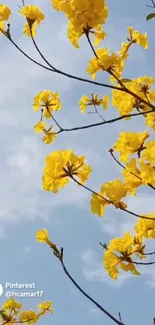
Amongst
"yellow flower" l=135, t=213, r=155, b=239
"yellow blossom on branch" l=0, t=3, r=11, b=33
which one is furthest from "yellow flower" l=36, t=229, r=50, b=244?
"yellow blossom on branch" l=0, t=3, r=11, b=33

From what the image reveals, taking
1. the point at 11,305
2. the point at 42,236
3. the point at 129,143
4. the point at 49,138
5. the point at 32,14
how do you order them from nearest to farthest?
1. the point at 42,236
2. the point at 129,143
3. the point at 32,14
4. the point at 49,138
5. the point at 11,305

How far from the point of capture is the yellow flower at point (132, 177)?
7.40ft

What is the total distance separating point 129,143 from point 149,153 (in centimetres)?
19

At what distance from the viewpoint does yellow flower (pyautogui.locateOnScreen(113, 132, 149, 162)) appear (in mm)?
2340

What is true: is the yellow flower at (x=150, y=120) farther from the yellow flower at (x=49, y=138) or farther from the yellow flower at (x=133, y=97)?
the yellow flower at (x=49, y=138)

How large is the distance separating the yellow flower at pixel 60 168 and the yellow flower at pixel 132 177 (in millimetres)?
211

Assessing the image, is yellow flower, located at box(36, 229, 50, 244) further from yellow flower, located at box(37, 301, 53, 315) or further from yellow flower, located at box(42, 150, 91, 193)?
yellow flower, located at box(37, 301, 53, 315)

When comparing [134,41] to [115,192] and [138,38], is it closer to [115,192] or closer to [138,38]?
[138,38]

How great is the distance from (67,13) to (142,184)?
811mm

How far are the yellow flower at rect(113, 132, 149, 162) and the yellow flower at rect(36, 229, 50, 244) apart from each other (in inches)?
19.4

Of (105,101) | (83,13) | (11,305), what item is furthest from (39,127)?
(11,305)

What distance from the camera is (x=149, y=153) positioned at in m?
2.19

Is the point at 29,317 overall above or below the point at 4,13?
below

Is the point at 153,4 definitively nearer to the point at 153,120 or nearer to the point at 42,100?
the point at 153,120
